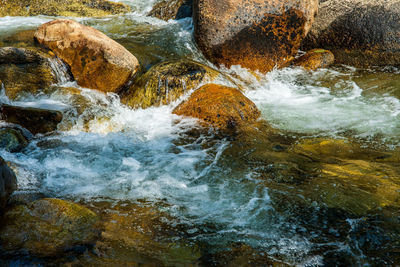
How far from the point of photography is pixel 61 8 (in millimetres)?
10484

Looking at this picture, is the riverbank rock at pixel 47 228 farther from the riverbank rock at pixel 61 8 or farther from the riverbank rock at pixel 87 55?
the riverbank rock at pixel 61 8

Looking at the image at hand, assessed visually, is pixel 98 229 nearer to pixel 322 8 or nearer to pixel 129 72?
pixel 129 72

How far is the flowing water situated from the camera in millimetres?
2848

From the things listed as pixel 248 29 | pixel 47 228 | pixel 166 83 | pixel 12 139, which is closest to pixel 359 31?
pixel 248 29

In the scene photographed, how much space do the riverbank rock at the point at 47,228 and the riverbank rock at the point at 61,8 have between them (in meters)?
8.83

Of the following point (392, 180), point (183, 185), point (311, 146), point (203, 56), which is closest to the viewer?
point (392, 180)

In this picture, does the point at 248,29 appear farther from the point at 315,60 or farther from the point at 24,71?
the point at 24,71

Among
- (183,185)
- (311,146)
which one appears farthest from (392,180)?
(183,185)

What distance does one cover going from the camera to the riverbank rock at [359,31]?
7566mm

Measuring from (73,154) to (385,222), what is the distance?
3.65 metres

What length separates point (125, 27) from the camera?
30.3 ft

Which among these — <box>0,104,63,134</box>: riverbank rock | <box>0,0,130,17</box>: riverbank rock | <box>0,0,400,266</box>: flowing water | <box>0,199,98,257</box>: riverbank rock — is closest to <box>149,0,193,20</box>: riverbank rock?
<box>0,0,130,17</box>: riverbank rock

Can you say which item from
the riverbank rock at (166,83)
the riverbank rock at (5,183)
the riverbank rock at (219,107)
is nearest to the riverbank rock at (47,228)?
the riverbank rock at (5,183)

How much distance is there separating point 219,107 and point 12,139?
297 cm
